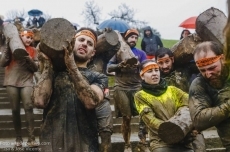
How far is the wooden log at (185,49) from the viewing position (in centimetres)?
539

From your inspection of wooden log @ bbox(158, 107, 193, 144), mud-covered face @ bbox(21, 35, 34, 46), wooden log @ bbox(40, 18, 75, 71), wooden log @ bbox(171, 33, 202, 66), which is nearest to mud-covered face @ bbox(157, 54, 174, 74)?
wooden log @ bbox(171, 33, 202, 66)

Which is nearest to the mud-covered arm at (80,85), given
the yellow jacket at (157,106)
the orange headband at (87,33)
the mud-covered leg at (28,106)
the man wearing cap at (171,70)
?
the orange headband at (87,33)

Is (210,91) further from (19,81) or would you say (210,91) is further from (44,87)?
(19,81)

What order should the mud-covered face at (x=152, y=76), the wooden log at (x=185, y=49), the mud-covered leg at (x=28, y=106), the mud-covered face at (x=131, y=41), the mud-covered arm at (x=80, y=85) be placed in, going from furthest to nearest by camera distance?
the mud-covered face at (x=131, y=41) → the mud-covered leg at (x=28, y=106) → the wooden log at (x=185, y=49) → the mud-covered face at (x=152, y=76) → the mud-covered arm at (x=80, y=85)

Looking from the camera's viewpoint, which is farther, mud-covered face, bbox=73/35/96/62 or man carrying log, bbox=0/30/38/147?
man carrying log, bbox=0/30/38/147

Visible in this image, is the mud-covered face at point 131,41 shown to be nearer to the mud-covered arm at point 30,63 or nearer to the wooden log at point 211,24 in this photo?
the mud-covered arm at point 30,63

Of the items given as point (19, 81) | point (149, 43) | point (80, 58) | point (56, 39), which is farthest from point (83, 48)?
point (149, 43)

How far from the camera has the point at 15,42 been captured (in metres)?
6.16

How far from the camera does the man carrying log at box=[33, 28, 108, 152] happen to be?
3.31 meters

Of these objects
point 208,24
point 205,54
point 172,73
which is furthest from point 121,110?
point 205,54

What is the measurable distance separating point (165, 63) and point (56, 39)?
2.30 metres

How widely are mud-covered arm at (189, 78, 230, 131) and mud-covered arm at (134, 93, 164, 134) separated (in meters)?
0.92

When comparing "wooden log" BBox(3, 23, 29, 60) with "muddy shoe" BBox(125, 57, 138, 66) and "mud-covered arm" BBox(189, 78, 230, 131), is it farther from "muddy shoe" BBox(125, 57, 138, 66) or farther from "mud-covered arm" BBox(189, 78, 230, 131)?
"mud-covered arm" BBox(189, 78, 230, 131)

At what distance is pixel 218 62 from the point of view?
10.1ft
